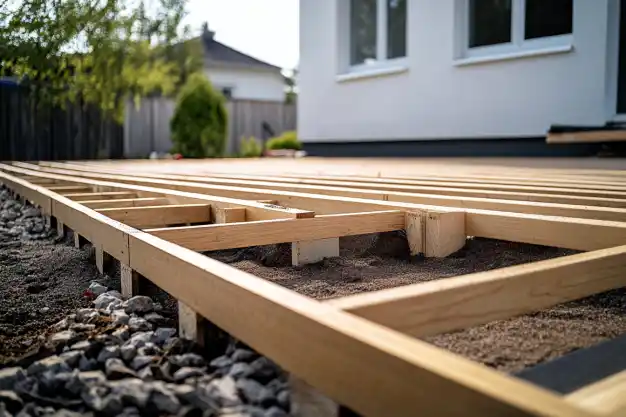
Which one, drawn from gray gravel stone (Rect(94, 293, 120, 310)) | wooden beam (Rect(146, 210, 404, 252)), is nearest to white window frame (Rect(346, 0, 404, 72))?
wooden beam (Rect(146, 210, 404, 252))

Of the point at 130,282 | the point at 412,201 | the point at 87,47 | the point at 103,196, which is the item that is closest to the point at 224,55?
the point at 87,47

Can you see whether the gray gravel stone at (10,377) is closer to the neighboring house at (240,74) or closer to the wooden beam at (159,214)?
the wooden beam at (159,214)

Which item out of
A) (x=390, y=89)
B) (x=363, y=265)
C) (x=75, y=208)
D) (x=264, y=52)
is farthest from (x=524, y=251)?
(x=264, y=52)

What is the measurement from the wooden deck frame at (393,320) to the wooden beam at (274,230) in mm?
130

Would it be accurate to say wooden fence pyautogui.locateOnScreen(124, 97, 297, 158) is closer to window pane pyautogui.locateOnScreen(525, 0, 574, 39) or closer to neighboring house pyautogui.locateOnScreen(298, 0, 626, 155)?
neighboring house pyautogui.locateOnScreen(298, 0, 626, 155)

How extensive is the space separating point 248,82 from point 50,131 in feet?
57.1

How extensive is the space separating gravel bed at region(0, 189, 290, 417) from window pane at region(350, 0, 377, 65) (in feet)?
21.1

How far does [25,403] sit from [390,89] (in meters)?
6.61

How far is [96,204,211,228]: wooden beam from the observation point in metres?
2.33

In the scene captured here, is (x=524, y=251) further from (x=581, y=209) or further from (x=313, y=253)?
(x=313, y=253)

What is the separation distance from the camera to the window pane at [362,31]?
7.72 m

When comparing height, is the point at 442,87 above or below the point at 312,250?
above

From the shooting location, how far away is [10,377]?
1183 mm

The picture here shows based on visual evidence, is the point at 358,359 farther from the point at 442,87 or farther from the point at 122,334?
the point at 442,87
